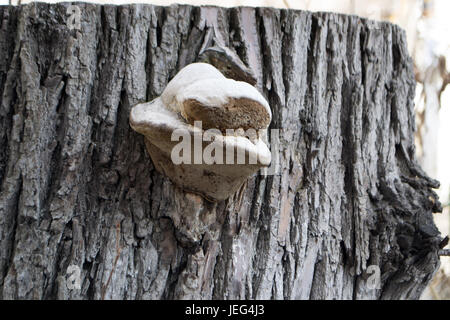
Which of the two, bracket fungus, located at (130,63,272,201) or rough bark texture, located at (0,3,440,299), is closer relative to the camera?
bracket fungus, located at (130,63,272,201)

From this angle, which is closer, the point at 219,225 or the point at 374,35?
the point at 219,225

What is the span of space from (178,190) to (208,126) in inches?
7.7

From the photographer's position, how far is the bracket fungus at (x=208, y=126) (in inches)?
30.5

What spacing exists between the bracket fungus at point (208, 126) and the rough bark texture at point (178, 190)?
0.09 meters

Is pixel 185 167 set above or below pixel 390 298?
above

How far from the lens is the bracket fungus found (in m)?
0.77

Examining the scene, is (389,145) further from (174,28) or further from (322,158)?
(174,28)

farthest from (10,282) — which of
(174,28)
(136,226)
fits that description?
(174,28)

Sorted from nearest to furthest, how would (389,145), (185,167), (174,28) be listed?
(185,167), (174,28), (389,145)

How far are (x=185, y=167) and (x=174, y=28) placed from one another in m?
0.33

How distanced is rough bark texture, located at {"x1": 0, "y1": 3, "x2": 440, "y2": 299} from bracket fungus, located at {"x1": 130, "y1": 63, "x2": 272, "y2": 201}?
3.6 inches

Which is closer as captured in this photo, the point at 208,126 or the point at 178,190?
the point at 208,126

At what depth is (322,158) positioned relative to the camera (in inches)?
40.8

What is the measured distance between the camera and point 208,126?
0.80 meters
